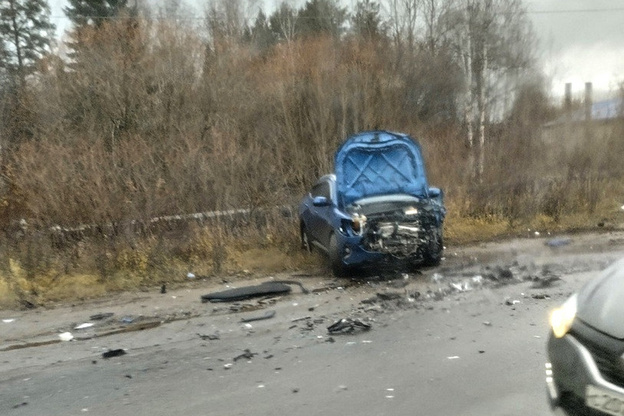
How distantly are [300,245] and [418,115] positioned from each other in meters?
10.9

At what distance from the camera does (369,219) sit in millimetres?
10969

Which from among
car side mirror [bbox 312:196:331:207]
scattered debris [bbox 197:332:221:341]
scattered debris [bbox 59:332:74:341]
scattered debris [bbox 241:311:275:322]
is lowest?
scattered debris [bbox 241:311:275:322]

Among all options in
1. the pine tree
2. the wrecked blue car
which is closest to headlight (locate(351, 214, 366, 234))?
the wrecked blue car

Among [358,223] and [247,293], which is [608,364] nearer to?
[247,293]

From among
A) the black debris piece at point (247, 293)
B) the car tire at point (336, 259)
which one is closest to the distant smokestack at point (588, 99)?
the car tire at point (336, 259)

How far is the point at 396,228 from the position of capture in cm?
1098

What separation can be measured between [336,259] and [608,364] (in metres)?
7.67

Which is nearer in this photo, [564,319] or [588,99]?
[564,319]

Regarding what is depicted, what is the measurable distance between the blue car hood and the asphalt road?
6.56 ft

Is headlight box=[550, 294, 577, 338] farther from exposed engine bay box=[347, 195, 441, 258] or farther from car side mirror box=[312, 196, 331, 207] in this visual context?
car side mirror box=[312, 196, 331, 207]

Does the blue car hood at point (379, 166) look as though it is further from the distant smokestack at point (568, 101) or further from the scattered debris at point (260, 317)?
the distant smokestack at point (568, 101)

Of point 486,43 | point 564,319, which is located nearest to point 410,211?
point 564,319

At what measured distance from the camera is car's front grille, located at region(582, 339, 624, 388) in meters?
3.54

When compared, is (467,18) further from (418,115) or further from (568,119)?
(568,119)
